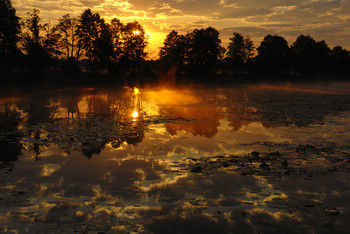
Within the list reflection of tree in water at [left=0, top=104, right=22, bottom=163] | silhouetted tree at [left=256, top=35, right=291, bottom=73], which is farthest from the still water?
silhouetted tree at [left=256, top=35, right=291, bottom=73]

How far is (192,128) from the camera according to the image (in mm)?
18453

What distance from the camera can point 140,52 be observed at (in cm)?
8350

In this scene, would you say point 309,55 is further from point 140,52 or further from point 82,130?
point 82,130

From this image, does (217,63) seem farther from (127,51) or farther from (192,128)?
(192,128)

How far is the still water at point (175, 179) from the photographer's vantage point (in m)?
6.78

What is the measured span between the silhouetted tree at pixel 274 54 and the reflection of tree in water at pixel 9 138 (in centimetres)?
9177

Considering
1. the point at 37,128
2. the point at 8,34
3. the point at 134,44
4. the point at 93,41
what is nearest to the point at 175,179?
the point at 37,128

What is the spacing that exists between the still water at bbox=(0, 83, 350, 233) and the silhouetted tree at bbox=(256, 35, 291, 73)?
88402 mm

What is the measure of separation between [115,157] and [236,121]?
461 inches

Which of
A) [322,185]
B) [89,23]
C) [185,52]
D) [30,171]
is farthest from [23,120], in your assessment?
[185,52]

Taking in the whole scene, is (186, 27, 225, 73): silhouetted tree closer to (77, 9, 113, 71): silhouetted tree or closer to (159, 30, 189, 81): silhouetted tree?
(159, 30, 189, 81): silhouetted tree

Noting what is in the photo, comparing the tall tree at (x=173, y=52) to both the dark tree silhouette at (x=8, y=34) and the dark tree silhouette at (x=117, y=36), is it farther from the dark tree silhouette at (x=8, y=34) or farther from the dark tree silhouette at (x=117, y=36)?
the dark tree silhouette at (x=8, y=34)

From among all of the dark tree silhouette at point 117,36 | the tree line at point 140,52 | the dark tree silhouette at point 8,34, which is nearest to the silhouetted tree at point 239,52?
the tree line at point 140,52

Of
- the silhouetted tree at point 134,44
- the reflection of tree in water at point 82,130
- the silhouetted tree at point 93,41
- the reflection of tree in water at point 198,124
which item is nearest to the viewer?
the reflection of tree in water at point 82,130
